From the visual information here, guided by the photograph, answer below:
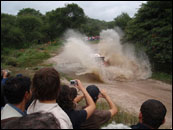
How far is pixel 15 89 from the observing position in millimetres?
2041

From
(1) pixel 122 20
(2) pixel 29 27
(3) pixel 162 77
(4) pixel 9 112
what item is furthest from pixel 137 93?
(2) pixel 29 27

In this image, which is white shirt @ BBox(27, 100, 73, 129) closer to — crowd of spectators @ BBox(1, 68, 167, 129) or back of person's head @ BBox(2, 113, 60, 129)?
crowd of spectators @ BBox(1, 68, 167, 129)

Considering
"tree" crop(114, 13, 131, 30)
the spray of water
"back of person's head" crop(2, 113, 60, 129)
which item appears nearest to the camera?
"back of person's head" crop(2, 113, 60, 129)

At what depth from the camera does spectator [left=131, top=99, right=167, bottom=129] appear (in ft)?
6.98

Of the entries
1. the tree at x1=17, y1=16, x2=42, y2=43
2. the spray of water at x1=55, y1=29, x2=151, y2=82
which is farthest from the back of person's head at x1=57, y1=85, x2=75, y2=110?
the tree at x1=17, y1=16, x2=42, y2=43

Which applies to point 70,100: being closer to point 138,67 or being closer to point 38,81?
point 38,81

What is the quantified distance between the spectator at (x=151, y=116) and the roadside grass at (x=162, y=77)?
13.4 meters

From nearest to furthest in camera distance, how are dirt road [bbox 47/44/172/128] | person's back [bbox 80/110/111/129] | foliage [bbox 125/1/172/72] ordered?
person's back [bbox 80/110/111/129] < dirt road [bbox 47/44/172/128] < foliage [bbox 125/1/172/72]

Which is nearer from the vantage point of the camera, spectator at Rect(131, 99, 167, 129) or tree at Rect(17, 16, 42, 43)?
spectator at Rect(131, 99, 167, 129)

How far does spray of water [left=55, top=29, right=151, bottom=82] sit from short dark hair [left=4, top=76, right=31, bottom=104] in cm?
1248

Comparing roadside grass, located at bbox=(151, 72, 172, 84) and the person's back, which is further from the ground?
the person's back

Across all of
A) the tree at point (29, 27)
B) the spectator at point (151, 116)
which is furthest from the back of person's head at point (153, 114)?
the tree at point (29, 27)

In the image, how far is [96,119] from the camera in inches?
99.7

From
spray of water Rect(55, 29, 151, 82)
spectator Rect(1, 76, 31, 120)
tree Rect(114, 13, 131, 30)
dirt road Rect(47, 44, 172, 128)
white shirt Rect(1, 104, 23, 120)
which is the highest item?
tree Rect(114, 13, 131, 30)
